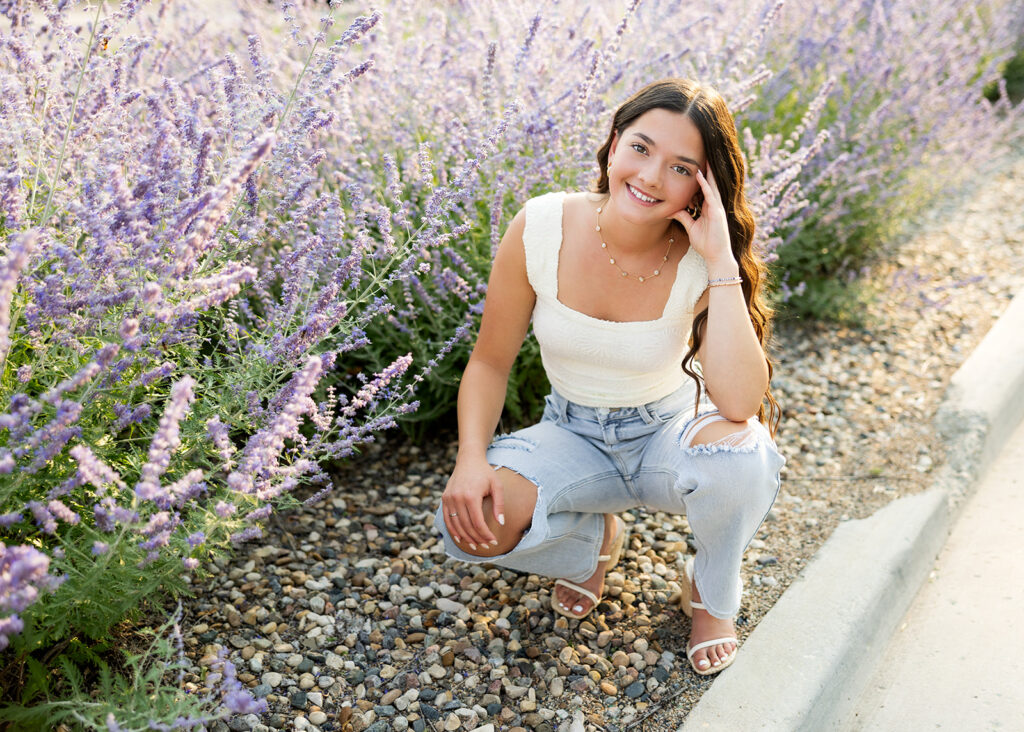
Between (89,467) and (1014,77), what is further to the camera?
(1014,77)

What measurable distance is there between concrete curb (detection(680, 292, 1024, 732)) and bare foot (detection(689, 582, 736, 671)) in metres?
0.04

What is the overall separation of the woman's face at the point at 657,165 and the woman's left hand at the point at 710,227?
0.04 meters

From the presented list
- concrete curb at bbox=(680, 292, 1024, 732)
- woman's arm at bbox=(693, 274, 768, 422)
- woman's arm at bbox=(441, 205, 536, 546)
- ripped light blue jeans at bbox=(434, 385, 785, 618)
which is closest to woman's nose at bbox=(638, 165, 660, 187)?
woman's arm at bbox=(693, 274, 768, 422)

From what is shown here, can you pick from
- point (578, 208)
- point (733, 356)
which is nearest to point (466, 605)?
point (733, 356)

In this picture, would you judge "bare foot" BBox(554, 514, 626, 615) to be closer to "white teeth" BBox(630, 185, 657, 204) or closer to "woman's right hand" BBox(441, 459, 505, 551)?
"woman's right hand" BBox(441, 459, 505, 551)

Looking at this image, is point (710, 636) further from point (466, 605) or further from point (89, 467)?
point (89, 467)

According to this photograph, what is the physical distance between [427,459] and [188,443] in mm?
1372

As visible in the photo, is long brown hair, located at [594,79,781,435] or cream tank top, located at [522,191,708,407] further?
cream tank top, located at [522,191,708,407]

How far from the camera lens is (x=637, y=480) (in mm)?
2469

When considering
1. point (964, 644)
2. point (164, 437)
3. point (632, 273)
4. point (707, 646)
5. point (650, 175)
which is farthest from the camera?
point (964, 644)

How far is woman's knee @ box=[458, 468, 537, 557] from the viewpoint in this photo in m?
2.26

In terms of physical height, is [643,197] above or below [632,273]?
above

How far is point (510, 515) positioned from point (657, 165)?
0.92 metres

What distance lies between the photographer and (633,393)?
97.0 inches
